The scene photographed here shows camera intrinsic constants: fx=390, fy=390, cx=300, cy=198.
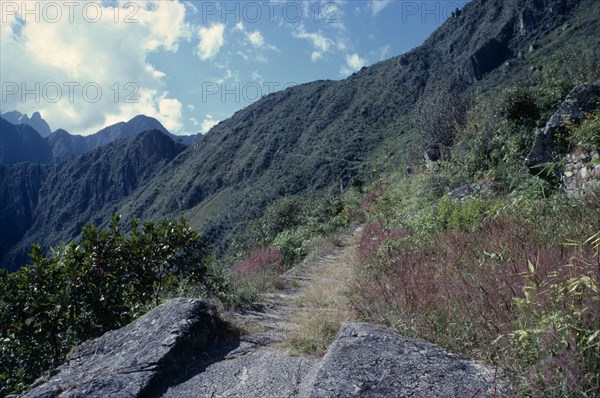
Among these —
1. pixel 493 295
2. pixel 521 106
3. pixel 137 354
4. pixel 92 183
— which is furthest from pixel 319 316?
pixel 92 183

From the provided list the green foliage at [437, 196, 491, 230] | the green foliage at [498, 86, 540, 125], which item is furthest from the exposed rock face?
the green foliage at [498, 86, 540, 125]

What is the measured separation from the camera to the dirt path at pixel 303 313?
3461 millimetres

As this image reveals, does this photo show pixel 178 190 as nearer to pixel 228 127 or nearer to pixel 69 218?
pixel 228 127

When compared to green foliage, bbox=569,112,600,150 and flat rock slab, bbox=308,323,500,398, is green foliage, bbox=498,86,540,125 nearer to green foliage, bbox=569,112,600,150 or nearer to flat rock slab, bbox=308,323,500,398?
green foliage, bbox=569,112,600,150

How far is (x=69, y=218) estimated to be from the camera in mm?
174125

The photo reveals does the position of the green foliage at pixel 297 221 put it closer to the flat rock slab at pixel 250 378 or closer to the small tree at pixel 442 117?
the small tree at pixel 442 117

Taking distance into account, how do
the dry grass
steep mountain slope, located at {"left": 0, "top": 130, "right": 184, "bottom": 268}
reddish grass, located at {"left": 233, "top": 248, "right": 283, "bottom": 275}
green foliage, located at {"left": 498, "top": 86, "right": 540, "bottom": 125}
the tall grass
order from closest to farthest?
the tall grass, the dry grass, reddish grass, located at {"left": 233, "top": 248, "right": 283, "bottom": 275}, green foliage, located at {"left": 498, "top": 86, "right": 540, "bottom": 125}, steep mountain slope, located at {"left": 0, "top": 130, "right": 184, "bottom": 268}

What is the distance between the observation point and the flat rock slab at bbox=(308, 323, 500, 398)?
2.07 m

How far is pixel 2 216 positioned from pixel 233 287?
21300 centimetres

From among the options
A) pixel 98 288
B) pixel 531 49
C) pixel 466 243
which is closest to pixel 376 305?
pixel 466 243

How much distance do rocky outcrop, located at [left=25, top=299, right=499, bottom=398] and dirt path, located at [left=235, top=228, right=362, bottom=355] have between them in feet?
0.66

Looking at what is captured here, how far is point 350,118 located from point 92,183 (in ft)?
462

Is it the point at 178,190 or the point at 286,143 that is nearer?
the point at 286,143

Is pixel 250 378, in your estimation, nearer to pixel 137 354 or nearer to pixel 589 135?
pixel 137 354
